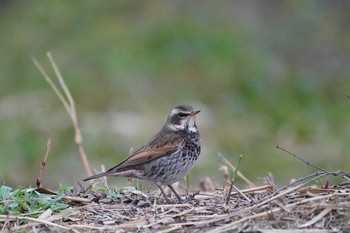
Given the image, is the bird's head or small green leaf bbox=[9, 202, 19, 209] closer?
small green leaf bbox=[9, 202, 19, 209]

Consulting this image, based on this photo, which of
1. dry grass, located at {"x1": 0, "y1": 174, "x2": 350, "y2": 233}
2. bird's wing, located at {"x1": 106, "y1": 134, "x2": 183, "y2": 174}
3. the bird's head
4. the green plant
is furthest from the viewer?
the bird's head

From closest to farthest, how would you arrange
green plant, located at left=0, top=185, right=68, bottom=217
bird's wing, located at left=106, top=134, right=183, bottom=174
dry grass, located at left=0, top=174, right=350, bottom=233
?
dry grass, located at left=0, top=174, right=350, bottom=233
green plant, located at left=0, top=185, right=68, bottom=217
bird's wing, located at left=106, top=134, right=183, bottom=174

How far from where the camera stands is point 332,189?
7.67 metres

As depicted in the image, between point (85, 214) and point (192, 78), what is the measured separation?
10252 millimetres

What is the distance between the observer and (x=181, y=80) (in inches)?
698

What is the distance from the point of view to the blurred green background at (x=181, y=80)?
15047 mm

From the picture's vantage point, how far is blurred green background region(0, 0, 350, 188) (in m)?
15.0

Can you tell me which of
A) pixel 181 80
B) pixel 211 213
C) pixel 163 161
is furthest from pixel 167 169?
pixel 181 80

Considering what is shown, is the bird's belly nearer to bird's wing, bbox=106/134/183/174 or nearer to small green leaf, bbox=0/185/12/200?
bird's wing, bbox=106/134/183/174

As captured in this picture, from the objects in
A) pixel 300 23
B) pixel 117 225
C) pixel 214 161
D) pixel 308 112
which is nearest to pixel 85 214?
pixel 117 225

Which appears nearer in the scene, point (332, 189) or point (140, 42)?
point (332, 189)

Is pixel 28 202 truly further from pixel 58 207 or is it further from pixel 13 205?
pixel 58 207

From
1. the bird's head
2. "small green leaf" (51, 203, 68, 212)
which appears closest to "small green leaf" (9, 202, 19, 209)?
"small green leaf" (51, 203, 68, 212)

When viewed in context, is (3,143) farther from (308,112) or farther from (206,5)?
(206,5)
